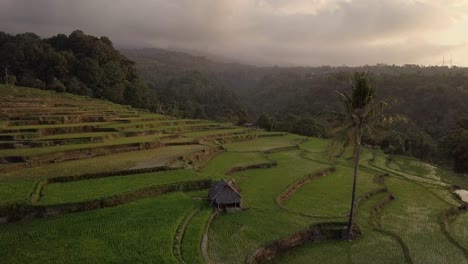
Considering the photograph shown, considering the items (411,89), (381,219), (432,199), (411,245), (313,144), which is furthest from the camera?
(411,89)

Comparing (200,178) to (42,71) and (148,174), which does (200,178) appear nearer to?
(148,174)

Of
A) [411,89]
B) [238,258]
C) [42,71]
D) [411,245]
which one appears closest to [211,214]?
[238,258]

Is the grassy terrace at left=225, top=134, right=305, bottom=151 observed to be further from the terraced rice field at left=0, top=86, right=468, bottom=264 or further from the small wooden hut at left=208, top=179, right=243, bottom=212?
the small wooden hut at left=208, top=179, right=243, bottom=212

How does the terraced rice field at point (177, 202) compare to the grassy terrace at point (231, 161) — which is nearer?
the terraced rice field at point (177, 202)

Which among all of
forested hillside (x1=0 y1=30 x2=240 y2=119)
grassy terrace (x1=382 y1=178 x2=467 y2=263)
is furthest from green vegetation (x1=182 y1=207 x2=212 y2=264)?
forested hillside (x1=0 y1=30 x2=240 y2=119)

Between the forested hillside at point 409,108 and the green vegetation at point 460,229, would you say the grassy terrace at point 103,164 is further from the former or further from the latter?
the green vegetation at point 460,229

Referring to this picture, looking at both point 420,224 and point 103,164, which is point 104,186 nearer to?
point 103,164

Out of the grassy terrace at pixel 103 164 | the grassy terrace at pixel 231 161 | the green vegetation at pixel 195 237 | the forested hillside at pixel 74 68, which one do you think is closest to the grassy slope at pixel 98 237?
the green vegetation at pixel 195 237
